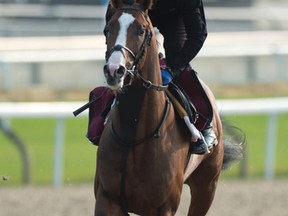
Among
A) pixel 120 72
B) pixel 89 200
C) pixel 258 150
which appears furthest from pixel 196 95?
pixel 258 150

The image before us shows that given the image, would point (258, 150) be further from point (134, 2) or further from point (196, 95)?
point (134, 2)

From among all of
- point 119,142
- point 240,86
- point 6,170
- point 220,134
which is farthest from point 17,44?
point 119,142

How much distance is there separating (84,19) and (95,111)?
14856mm

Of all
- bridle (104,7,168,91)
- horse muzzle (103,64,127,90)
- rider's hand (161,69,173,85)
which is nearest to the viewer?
horse muzzle (103,64,127,90)

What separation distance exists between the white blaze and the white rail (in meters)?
4.00

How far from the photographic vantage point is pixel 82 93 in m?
13.9

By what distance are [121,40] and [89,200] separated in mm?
4050

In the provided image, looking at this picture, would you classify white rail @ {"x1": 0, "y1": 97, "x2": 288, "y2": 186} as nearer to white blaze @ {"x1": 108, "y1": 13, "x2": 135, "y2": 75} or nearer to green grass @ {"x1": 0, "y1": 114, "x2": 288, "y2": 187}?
green grass @ {"x1": 0, "y1": 114, "x2": 288, "y2": 187}

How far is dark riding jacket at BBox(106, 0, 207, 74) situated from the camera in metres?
5.64

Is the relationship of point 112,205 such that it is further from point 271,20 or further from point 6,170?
point 271,20

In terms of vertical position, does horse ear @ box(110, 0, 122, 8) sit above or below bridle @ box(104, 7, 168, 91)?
above

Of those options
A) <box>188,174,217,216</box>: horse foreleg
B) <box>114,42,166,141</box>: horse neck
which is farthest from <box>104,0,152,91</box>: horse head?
<box>188,174,217,216</box>: horse foreleg

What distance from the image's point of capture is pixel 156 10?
567cm

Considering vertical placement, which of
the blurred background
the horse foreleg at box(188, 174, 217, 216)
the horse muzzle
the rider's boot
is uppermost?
the horse muzzle
